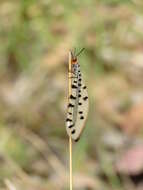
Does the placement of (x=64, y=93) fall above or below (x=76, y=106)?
above

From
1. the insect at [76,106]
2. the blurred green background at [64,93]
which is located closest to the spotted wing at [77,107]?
the insect at [76,106]

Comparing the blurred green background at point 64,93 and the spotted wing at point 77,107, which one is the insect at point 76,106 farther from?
the blurred green background at point 64,93

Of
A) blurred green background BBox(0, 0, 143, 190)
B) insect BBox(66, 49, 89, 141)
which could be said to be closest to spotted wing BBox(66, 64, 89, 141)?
insect BBox(66, 49, 89, 141)

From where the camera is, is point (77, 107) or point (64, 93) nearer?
point (77, 107)

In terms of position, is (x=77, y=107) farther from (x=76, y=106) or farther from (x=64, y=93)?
(x=64, y=93)

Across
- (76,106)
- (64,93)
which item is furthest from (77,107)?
(64,93)

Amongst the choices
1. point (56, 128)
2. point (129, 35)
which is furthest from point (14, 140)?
point (129, 35)

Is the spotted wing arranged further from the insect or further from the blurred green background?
the blurred green background

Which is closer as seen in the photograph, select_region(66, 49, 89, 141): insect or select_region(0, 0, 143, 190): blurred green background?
select_region(66, 49, 89, 141): insect
